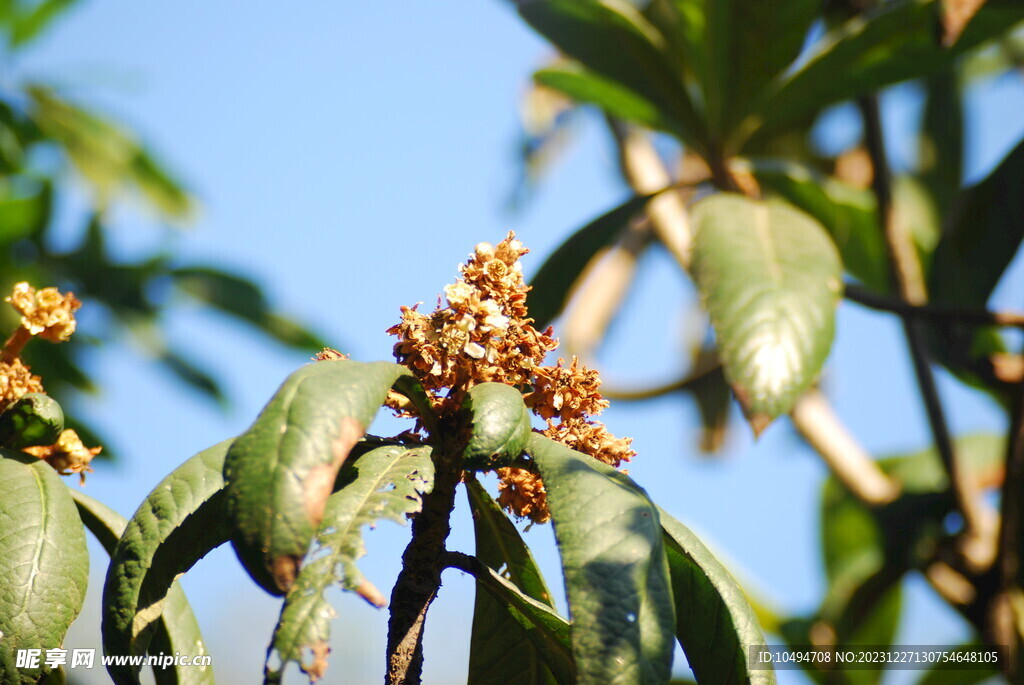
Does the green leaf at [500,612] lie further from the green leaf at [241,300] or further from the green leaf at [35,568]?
the green leaf at [241,300]

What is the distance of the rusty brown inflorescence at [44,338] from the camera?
3.80 feet

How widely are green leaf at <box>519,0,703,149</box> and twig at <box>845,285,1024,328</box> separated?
571 mm

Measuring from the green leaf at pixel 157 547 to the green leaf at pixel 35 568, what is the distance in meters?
0.06

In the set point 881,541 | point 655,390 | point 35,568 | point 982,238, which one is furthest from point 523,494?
point 655,390

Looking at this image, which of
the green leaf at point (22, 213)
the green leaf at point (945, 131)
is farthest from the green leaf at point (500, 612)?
the green leaf at point (945, 131)

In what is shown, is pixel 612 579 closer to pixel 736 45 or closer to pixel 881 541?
pixel 736 45

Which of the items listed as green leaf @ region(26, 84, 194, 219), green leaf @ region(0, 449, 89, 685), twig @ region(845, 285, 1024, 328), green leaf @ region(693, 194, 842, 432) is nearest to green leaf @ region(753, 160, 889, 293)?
twig @ region(845, 285, 1024, 328)

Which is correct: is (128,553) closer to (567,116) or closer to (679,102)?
(679,102)

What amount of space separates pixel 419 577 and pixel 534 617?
136 mm

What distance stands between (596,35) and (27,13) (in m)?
2.57

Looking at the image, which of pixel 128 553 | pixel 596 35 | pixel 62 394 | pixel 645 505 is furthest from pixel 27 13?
pixel 645 505

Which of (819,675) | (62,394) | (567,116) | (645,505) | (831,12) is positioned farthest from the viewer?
(567,116)

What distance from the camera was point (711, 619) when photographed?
102 centimetres

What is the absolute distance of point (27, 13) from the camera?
374 centimetres
